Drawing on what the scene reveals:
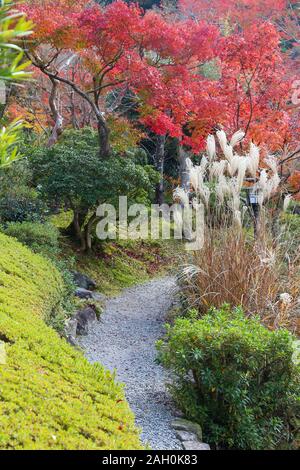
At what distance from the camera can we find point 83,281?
22.6ft

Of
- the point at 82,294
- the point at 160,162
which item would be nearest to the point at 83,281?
the point at 82,294

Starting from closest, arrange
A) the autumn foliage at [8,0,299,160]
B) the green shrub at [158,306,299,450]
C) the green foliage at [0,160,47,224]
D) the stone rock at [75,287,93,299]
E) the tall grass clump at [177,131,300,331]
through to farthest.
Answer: the green shrub at [158,306,299,450] < the tall grass clump at [177,131,300,331] < the stone rock at [75,287,93,299] < the autumn foliage at [8,0,299,160] < the green foliage at [0,160,47,224]

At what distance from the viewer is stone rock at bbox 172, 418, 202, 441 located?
2.95m

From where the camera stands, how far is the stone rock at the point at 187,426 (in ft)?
9.66

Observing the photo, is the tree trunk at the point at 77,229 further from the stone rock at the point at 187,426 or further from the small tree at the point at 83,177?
the stone rock at the point at 187,426

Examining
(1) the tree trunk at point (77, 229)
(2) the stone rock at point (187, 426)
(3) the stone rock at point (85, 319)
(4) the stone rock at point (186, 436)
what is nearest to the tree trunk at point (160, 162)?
(1) the tree trunk at point (77, 229)

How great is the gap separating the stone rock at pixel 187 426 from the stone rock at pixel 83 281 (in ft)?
12.8

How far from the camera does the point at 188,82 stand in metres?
7.72

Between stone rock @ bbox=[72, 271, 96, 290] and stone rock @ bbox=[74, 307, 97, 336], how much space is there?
1.27 metres

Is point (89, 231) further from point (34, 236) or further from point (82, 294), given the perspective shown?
point (34, 236)

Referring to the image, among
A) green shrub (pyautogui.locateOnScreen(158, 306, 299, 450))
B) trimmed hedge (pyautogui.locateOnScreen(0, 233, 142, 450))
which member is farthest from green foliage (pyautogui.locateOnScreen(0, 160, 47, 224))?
green shrub (pyautogui.locateOnScreen(158, 306, 299, 450))

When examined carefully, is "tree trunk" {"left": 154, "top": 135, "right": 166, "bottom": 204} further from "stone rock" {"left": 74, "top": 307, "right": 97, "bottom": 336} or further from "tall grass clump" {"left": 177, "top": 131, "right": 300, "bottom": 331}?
"tall grass clump" {"left": 177, "top": 131, "right": 300, "bottom": 331}

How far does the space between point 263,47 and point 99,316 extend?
4.46m
